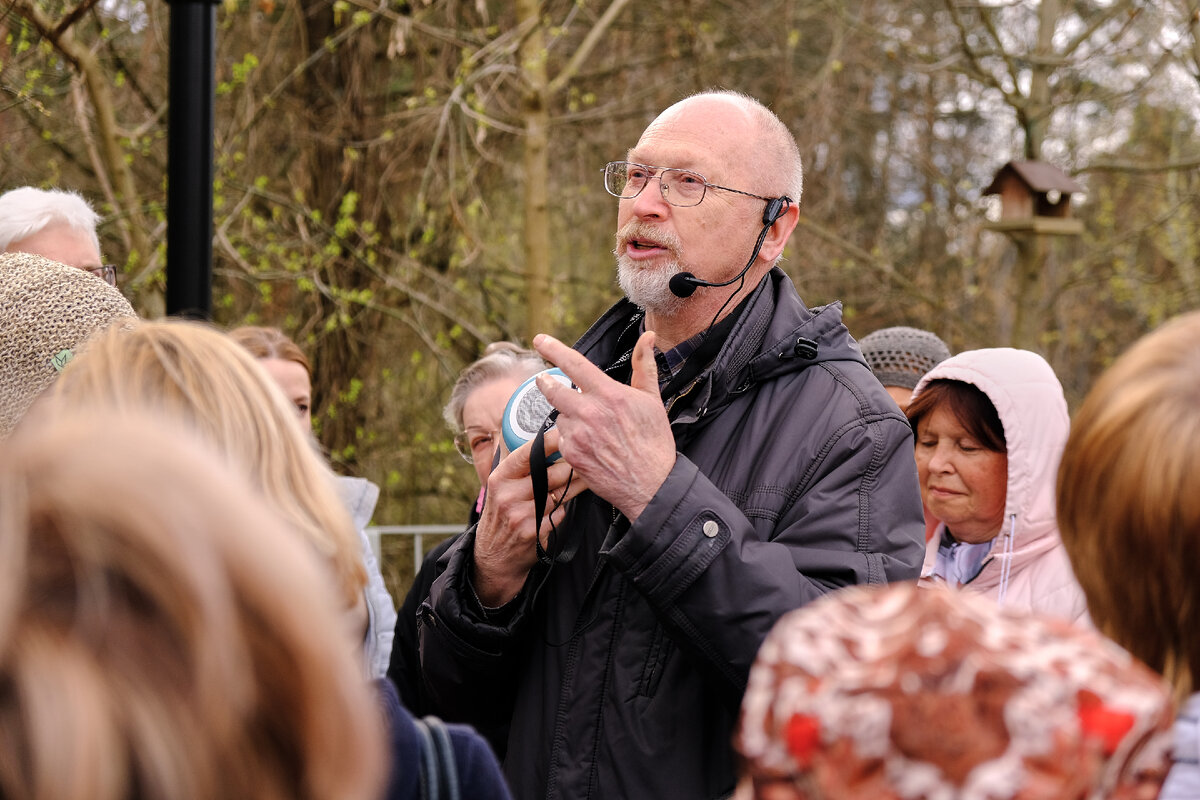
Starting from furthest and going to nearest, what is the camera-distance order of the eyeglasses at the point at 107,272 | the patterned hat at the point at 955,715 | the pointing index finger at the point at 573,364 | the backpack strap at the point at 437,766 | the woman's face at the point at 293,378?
1. the woman's face at the point at 293,378
2. the eyeglasses at the point at 107,272
3. the pointing index finger at the point at 573,364
4. the backpack strap at the point at 437,766
5. the patterned hat at the point at 955,715

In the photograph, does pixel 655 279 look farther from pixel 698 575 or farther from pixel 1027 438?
pixel 1027 438

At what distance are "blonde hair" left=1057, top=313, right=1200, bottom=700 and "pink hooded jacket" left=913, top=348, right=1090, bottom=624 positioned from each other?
154 cm

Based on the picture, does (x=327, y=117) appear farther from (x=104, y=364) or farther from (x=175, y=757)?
(x=175, y=757)

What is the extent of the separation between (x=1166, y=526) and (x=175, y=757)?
3.13ft

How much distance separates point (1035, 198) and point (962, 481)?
398cm

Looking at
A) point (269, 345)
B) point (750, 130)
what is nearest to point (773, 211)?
point (750, 130)

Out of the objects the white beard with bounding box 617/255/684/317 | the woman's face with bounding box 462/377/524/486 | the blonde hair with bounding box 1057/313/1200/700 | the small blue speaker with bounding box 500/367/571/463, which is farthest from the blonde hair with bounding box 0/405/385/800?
the woman's face with bounding box 462/377/524/486

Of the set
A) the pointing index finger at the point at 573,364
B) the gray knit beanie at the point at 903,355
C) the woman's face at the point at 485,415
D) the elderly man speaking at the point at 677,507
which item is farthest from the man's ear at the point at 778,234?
the woman's face at the point at 485,415

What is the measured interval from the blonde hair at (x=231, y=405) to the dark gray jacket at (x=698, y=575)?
0.72 meters

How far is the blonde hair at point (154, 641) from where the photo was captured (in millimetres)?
947

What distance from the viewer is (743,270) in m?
2.58

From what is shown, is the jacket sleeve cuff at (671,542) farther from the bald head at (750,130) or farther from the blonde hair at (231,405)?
the bald head at (750,130)

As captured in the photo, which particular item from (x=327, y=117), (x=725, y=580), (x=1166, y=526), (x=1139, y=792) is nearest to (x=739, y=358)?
(x=725, y=580)

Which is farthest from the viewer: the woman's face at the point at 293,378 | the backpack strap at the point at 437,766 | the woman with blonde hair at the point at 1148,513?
the woman's face at the point at 293,378
